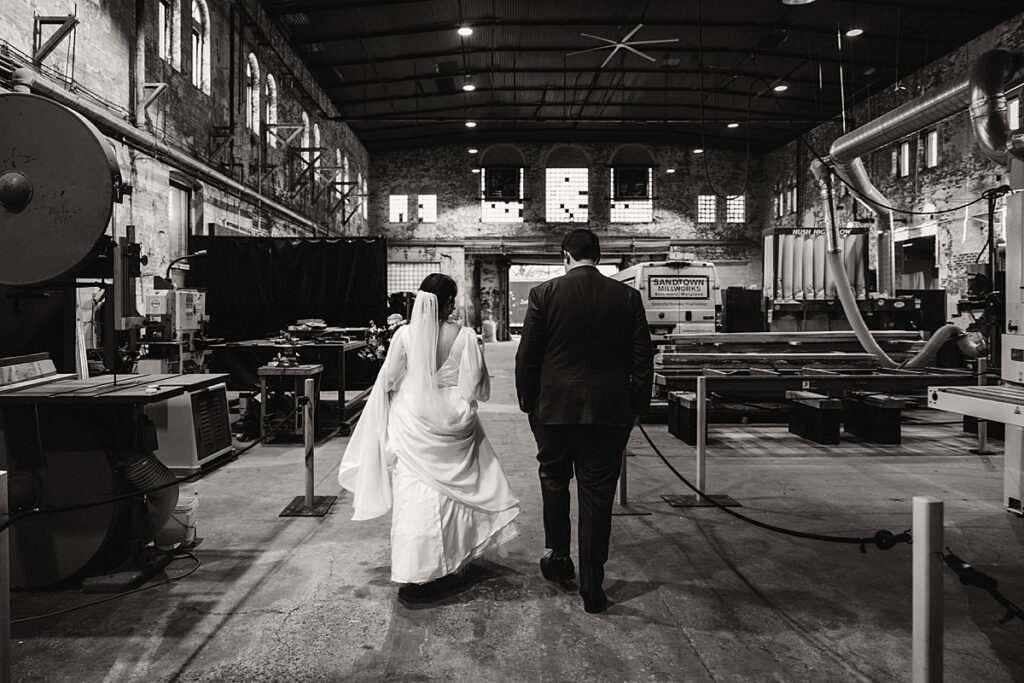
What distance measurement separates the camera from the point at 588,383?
9.34ft

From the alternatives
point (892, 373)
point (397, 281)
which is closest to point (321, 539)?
point (892, 373)

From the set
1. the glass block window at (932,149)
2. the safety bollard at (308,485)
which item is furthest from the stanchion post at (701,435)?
the glass block window at (932,149)

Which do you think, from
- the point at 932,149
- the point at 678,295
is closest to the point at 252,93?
the point at 678,295

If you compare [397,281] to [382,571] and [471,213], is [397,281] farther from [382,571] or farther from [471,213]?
[382,571]

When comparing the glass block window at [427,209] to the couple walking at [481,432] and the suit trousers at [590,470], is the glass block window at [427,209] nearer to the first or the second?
the couple walking at [481,432]

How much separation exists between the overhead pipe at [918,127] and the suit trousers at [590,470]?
14.4 ft

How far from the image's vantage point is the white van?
11.9 meters

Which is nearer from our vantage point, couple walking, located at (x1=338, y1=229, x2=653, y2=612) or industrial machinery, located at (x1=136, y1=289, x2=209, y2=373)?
couple walking, located at (x1=338, y1=229, x2=653, y2=612)

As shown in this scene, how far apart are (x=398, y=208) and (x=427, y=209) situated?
3.78 ft

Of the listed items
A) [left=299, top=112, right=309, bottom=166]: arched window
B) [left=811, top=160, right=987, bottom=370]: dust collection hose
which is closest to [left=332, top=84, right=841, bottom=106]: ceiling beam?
[left=299, top=112, right=309, bottom=166]: arched window

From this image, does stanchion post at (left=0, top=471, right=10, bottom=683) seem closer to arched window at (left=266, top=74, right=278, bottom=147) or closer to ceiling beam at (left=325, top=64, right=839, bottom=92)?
arched window at (left=266, top=74, right=278, bottom=147)

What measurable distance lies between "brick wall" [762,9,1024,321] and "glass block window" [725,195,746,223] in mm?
5535

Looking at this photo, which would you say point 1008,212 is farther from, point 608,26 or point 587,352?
point 608,26

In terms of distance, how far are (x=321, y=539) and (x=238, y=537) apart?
0.52 m
